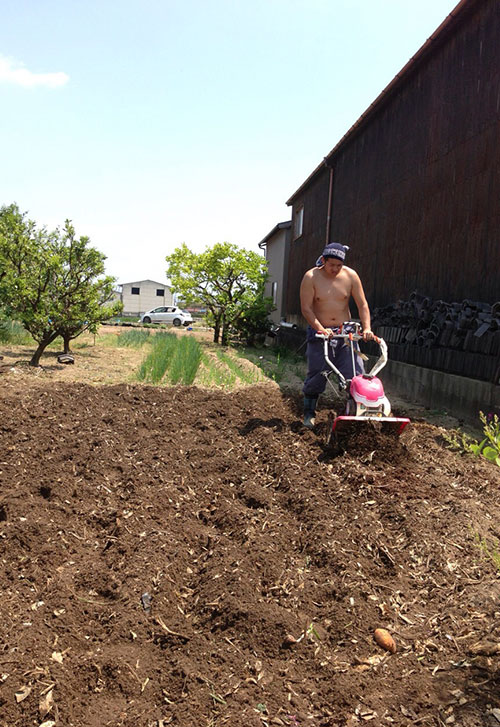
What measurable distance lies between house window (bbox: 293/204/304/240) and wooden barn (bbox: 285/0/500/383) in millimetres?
6056

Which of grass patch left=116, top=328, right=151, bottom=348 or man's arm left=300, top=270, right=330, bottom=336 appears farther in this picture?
grass patch left=116, top=328, right=151, bottom=348

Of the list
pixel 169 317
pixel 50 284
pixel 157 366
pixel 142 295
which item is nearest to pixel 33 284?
pixel 50 284

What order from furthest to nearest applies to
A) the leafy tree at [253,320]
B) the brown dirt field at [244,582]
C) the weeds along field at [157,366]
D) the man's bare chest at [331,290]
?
the leafy tree at [253,320] → the weeds along field at [157,366] → the man's bare chest at [331,290] → the brown dirt field at [244,582]

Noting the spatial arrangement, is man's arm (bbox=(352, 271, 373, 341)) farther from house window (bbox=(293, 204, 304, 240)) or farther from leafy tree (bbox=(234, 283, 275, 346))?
house window (bbox=(293, 204, 304, 240))

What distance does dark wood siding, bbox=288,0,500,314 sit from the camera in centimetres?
625

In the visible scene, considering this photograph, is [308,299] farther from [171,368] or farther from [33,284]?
[33,284]

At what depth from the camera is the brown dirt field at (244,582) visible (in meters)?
1.87

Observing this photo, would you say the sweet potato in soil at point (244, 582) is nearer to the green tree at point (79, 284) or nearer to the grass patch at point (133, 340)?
the green tree at point (79, 284)

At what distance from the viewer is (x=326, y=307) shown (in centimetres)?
488

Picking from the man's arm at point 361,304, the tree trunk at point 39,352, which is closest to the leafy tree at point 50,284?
the tree trunk at point 39,352

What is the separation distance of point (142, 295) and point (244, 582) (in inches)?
1873

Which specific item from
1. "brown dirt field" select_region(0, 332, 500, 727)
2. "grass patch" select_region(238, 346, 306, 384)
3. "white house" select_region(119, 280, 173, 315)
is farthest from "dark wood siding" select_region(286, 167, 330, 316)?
"white house" select_region(119, 280, 173, 315)

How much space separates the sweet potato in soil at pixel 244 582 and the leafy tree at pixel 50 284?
16.2 ft

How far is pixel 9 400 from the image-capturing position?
18.3ft
